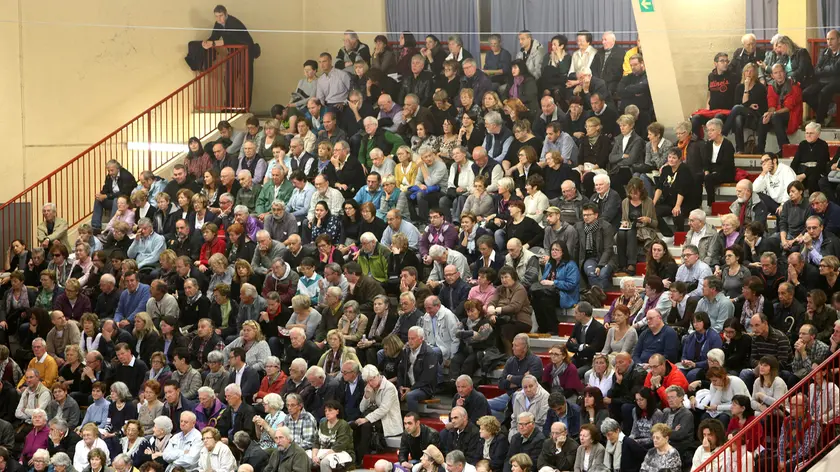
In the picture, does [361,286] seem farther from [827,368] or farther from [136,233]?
[827,368]

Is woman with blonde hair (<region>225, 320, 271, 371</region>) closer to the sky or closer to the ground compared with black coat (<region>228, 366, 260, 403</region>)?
closer to the sky

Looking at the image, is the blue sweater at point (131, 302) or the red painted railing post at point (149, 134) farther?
the red painted railing post at point (149, 134)

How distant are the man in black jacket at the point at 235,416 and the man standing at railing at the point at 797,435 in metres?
4.89

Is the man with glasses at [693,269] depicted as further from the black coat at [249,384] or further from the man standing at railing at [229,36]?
the man standing at railing at [229,36]

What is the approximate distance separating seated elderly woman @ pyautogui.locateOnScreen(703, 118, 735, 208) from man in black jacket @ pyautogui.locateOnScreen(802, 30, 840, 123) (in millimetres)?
1322

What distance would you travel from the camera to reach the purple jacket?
48.7 ft

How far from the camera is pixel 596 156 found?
1569 cm

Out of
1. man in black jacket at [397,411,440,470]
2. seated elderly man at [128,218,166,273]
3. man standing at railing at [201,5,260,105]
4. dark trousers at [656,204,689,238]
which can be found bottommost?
man in black jacket at [397,411,440,470]

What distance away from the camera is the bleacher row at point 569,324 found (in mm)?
13008

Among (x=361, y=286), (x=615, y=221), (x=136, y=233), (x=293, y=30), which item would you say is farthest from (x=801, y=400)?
(x=293, y=30)

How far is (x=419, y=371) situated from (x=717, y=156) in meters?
4.32

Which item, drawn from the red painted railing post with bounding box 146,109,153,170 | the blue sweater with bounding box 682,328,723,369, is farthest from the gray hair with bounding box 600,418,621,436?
the red painted railing post with bounding box 146,109,153,170

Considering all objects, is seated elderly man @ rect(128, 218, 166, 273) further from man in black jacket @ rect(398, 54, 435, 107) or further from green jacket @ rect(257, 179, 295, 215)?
man in black jacket @ rect(398, 54, 435, 107)

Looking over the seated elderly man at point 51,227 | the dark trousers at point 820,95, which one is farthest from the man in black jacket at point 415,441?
the seated elderly man at point 51,227
